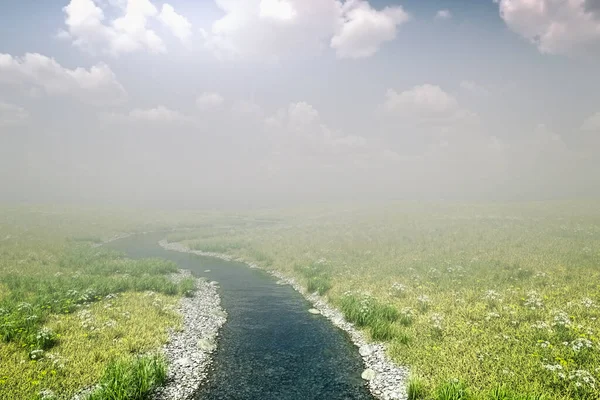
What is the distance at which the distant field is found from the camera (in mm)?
12891

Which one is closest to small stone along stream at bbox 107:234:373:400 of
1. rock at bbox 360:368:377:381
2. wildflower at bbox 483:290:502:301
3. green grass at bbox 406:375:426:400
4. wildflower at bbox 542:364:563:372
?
rock at bbox 360:368:377:381

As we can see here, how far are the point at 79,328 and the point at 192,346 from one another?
6.54 m

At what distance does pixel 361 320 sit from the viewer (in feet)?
67.9

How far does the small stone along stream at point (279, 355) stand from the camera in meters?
13.8

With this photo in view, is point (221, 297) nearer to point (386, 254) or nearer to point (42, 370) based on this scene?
point (42, 370)

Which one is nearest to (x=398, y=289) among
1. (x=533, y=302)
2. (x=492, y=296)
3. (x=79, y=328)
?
(x=492, y=296)

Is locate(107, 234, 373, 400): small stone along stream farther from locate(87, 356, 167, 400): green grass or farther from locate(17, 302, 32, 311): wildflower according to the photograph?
locate(17, 302, 32, 311): wildflower

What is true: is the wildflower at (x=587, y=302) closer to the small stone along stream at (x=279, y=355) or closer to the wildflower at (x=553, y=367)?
the wildflower at (x=553, y=367)

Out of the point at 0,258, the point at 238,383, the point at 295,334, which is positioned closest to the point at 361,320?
the point at 295,334

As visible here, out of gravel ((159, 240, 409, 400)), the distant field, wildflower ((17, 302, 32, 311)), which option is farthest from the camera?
wildflower ((17, 302, 32, 311))

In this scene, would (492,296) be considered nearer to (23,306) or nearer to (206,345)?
(206,345)

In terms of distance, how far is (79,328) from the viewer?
17.7m

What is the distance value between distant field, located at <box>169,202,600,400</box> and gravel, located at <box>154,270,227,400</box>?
9.33 meters

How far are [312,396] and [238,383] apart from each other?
3.54 meters
